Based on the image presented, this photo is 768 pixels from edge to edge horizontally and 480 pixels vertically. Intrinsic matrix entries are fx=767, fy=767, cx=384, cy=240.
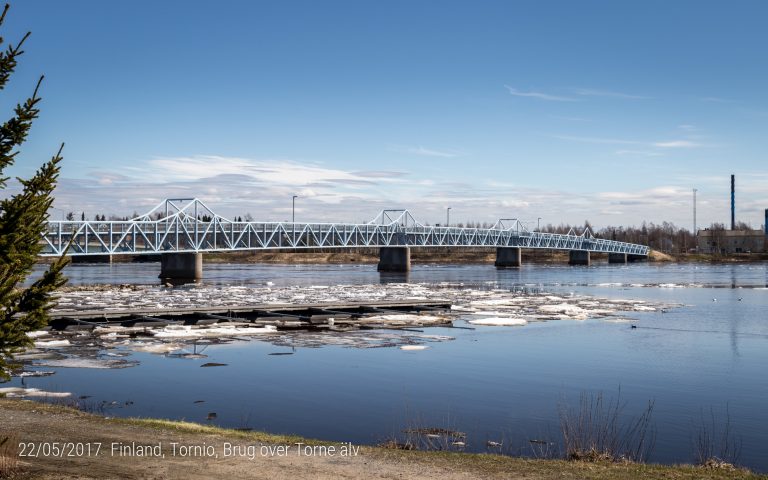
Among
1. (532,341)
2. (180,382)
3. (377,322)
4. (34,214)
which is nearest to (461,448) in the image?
(34,214)

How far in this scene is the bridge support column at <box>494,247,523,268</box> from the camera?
18562 cm

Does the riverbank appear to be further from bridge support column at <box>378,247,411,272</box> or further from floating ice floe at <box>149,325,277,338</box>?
bridge support column at <box>378,247,411,272</box>

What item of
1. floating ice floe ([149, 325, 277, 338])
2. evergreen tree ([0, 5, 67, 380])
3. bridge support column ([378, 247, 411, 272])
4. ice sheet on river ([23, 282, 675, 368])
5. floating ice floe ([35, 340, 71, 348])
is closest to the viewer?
evergreen tree ([0, 5, 67, 380])

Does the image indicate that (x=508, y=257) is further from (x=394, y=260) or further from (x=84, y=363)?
(x=84, y=363)

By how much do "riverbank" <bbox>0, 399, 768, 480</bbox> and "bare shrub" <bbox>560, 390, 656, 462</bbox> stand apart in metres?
1.20

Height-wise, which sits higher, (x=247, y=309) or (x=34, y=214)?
(x=34, y=214)

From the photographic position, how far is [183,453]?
13.4 meters

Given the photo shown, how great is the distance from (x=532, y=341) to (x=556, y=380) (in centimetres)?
1003

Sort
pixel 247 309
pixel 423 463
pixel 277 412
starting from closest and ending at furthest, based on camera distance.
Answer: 1. pixel 423 463
2. pixel 277 412
3. pixel 247 309

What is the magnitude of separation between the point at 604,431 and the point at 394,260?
136094 mm

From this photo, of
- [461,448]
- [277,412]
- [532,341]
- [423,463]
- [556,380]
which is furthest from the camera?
[532,341]

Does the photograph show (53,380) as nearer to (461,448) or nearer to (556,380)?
(461,448)

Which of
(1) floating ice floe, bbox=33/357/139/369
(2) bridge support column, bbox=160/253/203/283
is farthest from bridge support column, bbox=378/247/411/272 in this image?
(1) floating ice floe, bbox=33/357/139/369

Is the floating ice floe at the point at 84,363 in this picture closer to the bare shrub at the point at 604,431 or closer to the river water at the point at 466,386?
the river water at the point at 466,386
